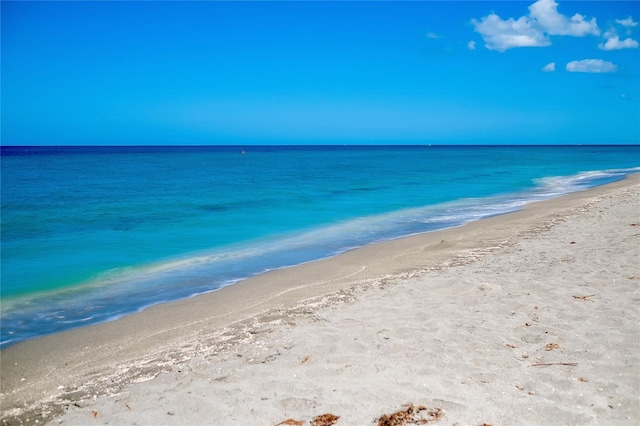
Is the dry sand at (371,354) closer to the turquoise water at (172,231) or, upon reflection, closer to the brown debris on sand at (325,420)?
the brown debris on sand at (325,420)

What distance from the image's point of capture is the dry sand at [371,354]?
13.1 feet

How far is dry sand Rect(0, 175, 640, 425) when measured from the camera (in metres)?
4.00

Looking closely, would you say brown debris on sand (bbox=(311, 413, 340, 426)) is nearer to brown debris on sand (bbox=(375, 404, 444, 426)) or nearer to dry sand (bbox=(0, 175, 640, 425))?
dry sand (bbox=(0, 175, 640, 425))

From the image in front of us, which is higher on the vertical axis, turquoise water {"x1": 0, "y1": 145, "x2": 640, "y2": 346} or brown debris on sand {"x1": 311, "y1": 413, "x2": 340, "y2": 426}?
brown debris on sand {"x1": 311, "y1": 413, "x2": 340, "y2": 426}

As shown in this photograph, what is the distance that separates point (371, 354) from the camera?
4918 mm

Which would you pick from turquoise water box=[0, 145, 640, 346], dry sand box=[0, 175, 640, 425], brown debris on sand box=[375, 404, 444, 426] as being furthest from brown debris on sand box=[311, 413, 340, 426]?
turquoise water box=[0, 145, 640, 346]

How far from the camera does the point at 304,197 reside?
81.2ft

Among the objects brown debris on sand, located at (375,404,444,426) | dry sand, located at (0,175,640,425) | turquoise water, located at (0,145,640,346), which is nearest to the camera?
brown debris on sand, located at (375,404,444,426)

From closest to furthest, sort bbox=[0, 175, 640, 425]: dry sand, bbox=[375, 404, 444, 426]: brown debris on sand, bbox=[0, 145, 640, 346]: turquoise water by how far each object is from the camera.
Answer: bbox=[375, 404, 444, 426]: brown debris on sand, bbox=[0, 175, 640, 425]: dry sand, bbox=[0, 145, 640, 346]: turquoise water

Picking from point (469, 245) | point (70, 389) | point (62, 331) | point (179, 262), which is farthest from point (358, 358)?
point (179, 262)

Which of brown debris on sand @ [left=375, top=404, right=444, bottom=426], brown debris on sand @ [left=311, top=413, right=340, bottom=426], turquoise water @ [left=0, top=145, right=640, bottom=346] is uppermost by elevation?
brown debris on sand @ [left=375, top=404, right=444, bottom=426]

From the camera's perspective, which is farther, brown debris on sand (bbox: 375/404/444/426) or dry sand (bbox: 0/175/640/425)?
dry sand (bbox: 0/175/640/425)

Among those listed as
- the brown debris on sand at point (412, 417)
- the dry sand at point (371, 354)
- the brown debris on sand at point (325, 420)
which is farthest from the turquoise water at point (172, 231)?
the brown debris on sand at point (412, 417)

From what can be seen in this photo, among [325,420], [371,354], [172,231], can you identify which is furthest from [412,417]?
[172,231]
